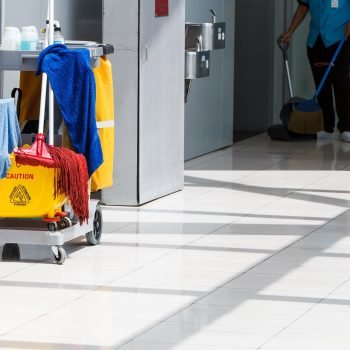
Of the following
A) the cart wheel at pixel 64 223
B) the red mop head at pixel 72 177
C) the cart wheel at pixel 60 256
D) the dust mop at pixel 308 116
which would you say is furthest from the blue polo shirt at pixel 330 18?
the cart wheel at pixel 60 256

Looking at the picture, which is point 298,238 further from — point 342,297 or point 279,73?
point 279,73

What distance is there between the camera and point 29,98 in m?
7.29

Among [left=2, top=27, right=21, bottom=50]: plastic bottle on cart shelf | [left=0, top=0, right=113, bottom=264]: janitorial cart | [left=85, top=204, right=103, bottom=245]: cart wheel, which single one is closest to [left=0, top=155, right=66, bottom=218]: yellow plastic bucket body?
[left=0, top=0, right=113, bottom=264]: janitorial cart

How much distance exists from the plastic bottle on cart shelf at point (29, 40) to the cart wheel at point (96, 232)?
3.31 feet

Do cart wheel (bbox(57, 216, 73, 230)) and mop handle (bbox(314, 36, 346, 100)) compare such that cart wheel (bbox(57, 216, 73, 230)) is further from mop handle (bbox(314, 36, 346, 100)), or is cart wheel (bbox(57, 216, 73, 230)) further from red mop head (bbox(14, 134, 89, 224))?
mop handle (bbox(314, 36, 346, 100))

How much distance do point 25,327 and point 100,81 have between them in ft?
6.94

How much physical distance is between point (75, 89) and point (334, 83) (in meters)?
6.13

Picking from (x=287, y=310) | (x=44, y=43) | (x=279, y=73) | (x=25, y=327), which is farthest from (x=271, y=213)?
(x=279, y=73)

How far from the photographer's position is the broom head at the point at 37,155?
6602 millimetres

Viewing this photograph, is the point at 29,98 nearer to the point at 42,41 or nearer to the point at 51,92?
the point at 42,41

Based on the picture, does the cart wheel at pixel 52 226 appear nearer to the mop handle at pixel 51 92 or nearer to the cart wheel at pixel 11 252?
the cart wheel at pixel 11 252

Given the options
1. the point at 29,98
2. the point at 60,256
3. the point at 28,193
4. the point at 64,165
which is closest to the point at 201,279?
the point at 60,256

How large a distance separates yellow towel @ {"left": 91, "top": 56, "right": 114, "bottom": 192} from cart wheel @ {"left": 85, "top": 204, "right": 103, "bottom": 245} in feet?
0.50

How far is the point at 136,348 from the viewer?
16.6ft
